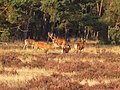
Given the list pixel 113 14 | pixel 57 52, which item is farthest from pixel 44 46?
pixel 113 14

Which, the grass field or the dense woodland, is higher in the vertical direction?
the grass field

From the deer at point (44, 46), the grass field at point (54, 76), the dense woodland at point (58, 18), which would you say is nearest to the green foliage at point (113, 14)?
the dense woodland at point (58, 18)

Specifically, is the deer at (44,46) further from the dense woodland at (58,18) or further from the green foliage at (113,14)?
the green foliage at (113,14)

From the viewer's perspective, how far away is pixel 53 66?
63.1ft

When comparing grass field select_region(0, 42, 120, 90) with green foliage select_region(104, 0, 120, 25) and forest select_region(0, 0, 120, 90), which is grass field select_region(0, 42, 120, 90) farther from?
green foliage select_region(104, 0, 120, 25)

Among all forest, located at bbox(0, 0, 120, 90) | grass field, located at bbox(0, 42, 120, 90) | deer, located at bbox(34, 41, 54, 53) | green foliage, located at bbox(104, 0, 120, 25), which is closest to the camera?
grass field, located at bbox(0, 42, 120, 90)

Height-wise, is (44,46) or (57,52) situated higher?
(44,46)

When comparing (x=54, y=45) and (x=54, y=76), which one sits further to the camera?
(x=54, y=45)

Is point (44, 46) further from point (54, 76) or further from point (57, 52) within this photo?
point (54, 76)

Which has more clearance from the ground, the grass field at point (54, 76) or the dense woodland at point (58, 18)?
the grass field at point (54, 76)

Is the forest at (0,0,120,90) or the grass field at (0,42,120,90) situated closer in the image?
the grass field at (0,42,120,90)

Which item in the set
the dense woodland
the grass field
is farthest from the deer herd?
the grass field

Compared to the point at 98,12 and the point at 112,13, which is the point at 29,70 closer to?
the point at 112,13

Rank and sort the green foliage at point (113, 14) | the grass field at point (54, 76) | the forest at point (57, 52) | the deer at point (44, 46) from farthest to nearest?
the green foliage at point (113, 14) < the deer at point (44, 46) < the forest at point (57, 52) < the grass field at point (54, 76)
